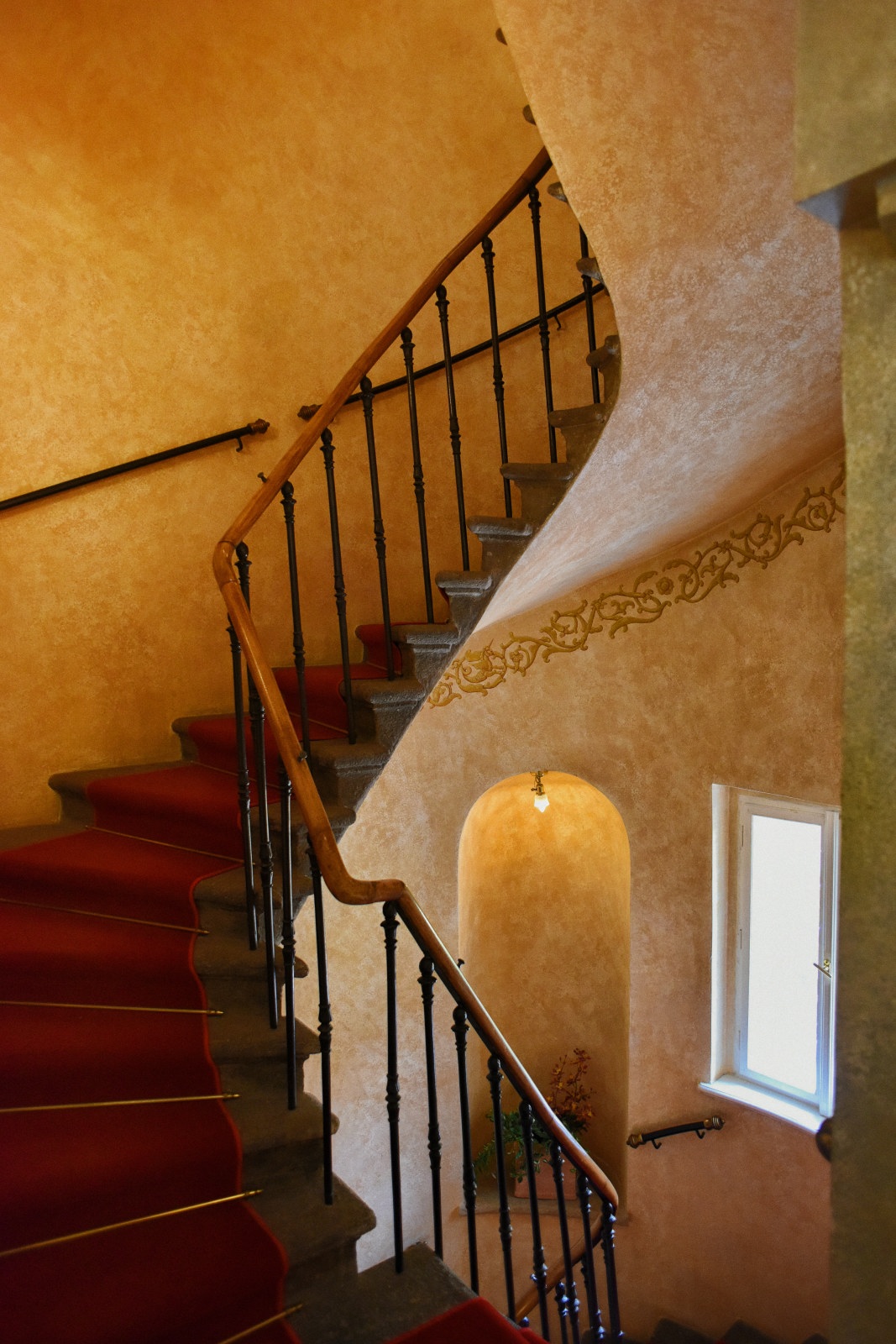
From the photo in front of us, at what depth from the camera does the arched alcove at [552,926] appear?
5.00m

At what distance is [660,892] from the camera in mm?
4305

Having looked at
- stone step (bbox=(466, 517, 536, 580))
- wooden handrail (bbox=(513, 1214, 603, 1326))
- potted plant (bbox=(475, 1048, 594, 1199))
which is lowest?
wooden handrail (bbox=(513, 1214, 603, 1326))

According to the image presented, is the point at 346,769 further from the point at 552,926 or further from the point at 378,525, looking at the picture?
the point at 552,926

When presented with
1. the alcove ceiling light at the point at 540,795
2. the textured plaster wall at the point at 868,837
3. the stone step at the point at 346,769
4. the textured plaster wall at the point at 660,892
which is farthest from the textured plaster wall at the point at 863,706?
the alcove ceiling light at the point at 540,795

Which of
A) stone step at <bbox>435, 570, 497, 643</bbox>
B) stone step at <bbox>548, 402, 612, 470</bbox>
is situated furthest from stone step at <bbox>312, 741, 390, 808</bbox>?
stone step at <bbox>548, 402, 612, 470</bbox>

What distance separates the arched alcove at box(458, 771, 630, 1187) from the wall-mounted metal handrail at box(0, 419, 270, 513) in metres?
2.34

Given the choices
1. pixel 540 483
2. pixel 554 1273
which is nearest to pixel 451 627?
pixel 540 483

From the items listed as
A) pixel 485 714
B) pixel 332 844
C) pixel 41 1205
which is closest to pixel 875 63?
pixel 332 844

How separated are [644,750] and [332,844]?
2.58 meters

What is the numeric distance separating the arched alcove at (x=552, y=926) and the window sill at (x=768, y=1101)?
828 millimetres

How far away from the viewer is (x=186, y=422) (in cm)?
383

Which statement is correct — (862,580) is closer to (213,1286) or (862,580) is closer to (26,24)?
(213,1286)

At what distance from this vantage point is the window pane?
4.07 metres

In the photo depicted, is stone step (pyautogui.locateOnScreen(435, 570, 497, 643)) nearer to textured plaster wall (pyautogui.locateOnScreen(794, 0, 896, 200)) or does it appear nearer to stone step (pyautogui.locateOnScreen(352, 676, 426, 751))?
stone step (pyautogui.locateOnScreen(352, 676, 426, 751))
